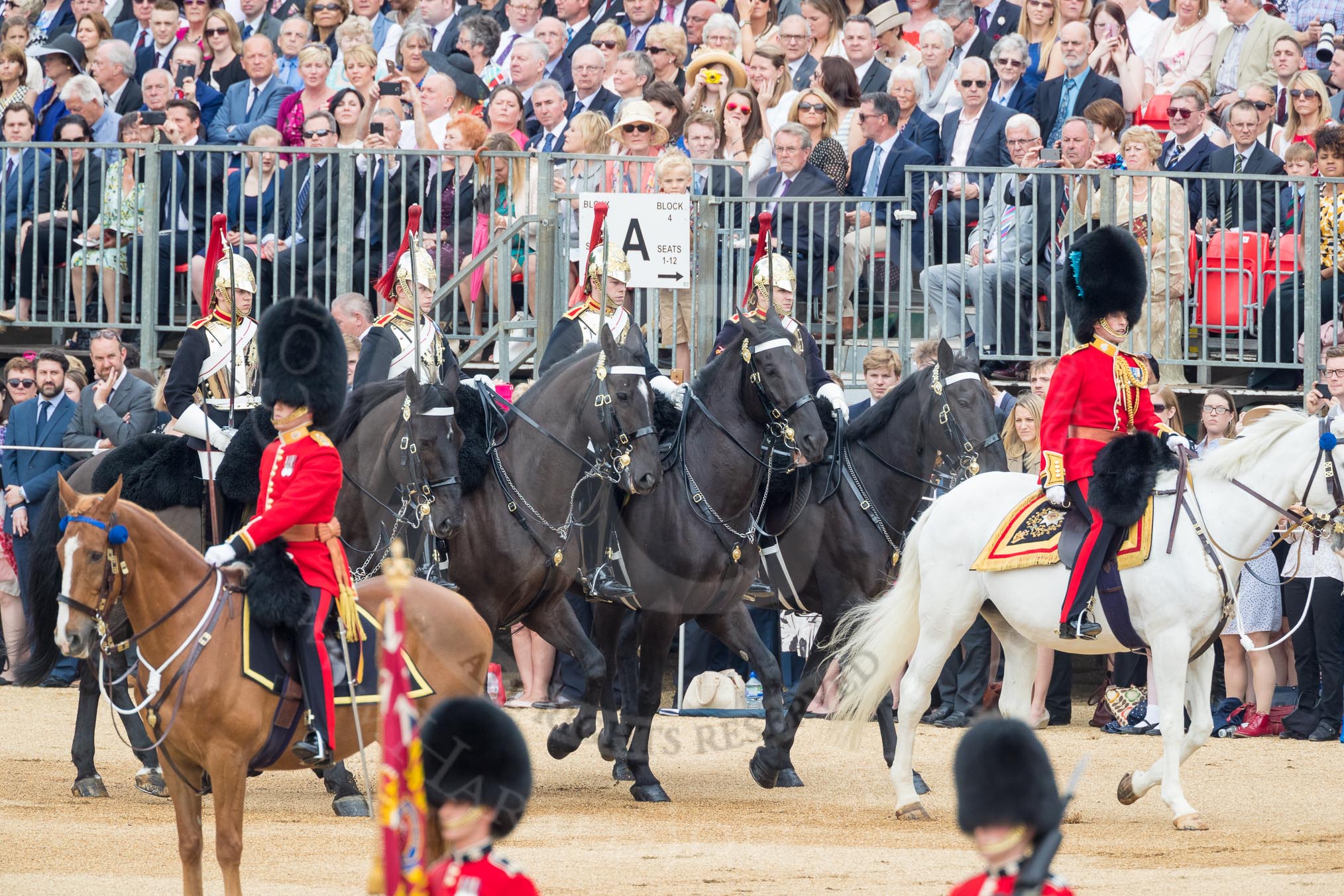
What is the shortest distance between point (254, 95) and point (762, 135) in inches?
180

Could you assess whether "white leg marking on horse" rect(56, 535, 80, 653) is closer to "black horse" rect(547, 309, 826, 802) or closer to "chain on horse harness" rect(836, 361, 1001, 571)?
"black horse" rect(547, 309, 826, 802)

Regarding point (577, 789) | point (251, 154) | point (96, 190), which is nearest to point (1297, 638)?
point (577, 789)

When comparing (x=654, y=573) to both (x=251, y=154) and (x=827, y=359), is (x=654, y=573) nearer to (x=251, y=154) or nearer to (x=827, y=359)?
(x=827, y=359)

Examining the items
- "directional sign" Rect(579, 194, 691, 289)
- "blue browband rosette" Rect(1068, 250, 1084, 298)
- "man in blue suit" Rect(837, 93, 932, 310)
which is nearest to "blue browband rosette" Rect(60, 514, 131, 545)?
"blue browband rosette" Rect(1068, 250, 1084, 298)

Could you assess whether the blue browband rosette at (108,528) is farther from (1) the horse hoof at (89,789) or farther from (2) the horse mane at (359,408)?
(1) the horse hoof at (89,789)

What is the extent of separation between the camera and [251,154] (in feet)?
48.2

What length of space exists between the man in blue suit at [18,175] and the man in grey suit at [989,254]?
267 inches

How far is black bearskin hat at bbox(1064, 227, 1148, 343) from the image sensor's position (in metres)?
9.45

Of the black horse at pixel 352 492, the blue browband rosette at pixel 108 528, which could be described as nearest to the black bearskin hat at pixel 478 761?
the blue browband rosette at pixel 108 528

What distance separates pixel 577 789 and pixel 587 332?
8.90ft

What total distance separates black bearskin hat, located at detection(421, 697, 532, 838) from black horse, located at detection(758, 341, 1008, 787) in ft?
19.7

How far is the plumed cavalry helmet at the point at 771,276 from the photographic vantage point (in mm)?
12180

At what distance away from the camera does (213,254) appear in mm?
10477

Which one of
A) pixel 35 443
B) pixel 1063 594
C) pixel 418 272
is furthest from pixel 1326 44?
pixel 35 443
